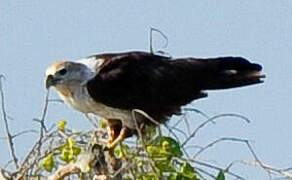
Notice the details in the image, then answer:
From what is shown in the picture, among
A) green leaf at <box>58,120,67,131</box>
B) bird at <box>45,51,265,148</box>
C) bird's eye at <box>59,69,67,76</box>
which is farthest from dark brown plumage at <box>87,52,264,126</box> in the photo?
green leaf at <box>58,120,67,131</box>

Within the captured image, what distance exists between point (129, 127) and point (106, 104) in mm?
205

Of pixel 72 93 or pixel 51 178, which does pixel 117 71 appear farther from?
pixel 51 178

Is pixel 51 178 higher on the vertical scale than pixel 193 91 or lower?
higher

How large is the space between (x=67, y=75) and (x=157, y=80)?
455 millimetres

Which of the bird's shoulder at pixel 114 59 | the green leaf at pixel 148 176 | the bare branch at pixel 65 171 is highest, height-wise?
the green leaf at pixel 148 176

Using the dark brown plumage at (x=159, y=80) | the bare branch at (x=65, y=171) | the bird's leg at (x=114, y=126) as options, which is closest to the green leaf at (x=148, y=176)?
the bare branch at (x=65, y=171)

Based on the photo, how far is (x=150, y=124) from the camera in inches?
153

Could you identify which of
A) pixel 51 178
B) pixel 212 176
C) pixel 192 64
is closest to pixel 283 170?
pixel 212 176

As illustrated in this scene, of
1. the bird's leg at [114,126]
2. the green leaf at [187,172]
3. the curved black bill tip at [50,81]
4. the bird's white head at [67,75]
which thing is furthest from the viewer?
the bird's white head at [67,75]

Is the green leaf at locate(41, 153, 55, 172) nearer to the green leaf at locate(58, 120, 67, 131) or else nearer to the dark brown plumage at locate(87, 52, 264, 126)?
the green leaf at locate(58, 120, 67, 131)

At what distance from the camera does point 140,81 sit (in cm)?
472

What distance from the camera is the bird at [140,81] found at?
15.0ft

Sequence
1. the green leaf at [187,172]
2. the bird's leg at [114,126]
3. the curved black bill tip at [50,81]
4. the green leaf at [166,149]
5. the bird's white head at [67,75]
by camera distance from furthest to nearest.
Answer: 1. the bird's white head at [67,75]
2. the curved black bill tip at [50,81]
3. the bird's leg at [114,126]
4. the green leaf at [166,149]
5. the green leaf at [187,172]

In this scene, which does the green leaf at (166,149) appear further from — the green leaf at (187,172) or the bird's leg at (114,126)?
the bird's leg at (114,126)
